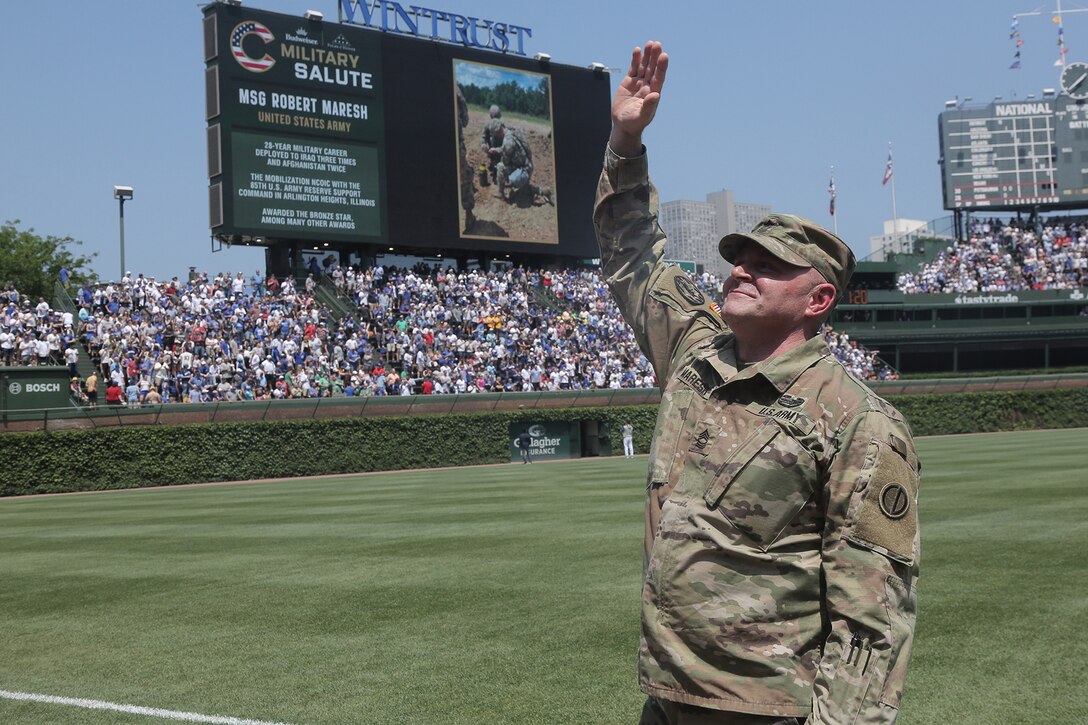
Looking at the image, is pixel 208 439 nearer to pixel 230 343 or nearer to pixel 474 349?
pixel 230 343

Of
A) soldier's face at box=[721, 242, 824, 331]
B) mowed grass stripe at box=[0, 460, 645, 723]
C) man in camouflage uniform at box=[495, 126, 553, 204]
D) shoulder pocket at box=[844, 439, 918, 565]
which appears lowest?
mowed grass stripe at box=[0, 460, 645, 723]

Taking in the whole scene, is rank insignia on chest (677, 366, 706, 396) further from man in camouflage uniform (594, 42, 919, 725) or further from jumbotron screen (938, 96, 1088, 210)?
jumbotron screen (938, 96, 1088, 210)

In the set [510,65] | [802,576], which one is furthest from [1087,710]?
[510,65]

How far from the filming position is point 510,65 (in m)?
47.9

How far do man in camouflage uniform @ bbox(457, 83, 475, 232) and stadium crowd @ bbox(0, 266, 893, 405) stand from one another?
9.24 feet

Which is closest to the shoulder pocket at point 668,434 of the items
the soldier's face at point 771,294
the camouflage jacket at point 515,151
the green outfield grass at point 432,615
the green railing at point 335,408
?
the soldier's face at point 771,294

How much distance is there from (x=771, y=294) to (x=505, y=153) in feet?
146

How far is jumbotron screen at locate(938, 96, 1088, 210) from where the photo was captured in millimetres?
74312

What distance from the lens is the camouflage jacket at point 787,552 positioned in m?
2.99

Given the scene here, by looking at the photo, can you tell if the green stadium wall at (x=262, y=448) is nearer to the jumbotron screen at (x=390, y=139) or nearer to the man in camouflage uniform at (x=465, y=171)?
the jumbotron screen at (x=390, y=139)

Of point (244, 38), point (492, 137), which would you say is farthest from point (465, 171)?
point (244, 38)

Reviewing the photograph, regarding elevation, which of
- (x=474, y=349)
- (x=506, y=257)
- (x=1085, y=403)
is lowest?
(x=1085, y=403)

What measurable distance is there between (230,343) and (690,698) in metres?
35.0

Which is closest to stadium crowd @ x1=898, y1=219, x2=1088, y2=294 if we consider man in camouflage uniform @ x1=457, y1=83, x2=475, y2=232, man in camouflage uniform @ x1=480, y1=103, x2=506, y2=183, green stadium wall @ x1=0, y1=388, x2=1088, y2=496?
man in camouflage uniform @ x1=480, y1=103, x2=506, y2=183
